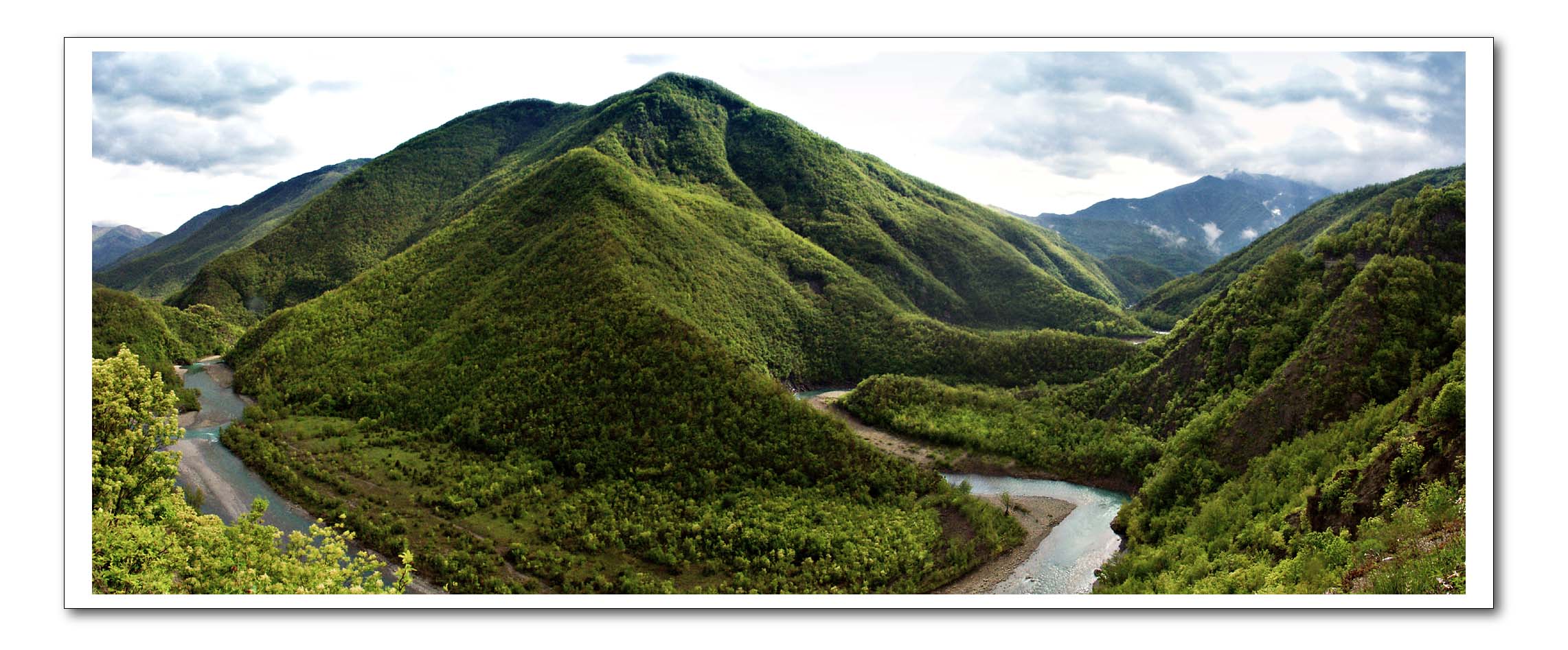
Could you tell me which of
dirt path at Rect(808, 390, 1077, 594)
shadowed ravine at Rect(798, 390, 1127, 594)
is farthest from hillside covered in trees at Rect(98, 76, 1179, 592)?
shadowed ravine at Rect(798, 390, 1127, 594)

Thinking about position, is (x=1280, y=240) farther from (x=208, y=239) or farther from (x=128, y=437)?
(x=208, y=239)

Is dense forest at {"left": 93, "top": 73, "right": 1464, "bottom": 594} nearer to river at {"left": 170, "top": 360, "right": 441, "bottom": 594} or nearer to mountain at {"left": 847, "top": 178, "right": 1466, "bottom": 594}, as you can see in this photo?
mountain at {"left": 847, "top": 178, "right": 1466, "bottom": 594}

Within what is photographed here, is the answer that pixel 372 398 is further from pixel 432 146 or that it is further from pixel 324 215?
pixel 432 146

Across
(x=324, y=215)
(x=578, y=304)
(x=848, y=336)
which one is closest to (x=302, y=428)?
(x=578, y=304)

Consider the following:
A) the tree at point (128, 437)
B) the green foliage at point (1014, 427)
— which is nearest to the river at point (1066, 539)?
the green foliage at point (1014, 427)
